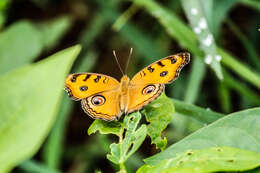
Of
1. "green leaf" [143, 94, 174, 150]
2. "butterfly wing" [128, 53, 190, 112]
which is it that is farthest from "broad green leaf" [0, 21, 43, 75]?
"green leaf" [143, 94, 174, 150]

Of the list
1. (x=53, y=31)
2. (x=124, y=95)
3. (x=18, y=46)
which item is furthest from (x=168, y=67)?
(x=53, y=31)

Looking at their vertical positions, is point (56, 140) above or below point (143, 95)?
below

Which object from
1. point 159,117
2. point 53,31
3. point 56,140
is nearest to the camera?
point 159,117

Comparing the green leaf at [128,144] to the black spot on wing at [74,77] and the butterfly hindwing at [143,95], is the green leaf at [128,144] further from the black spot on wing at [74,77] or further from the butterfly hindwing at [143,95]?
the black spot on wing at [74,77]

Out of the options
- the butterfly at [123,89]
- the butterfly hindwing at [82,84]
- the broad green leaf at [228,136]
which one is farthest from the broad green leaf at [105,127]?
the broad green leaf at [228,136]

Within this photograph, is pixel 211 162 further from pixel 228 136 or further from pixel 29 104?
pixel 29 104

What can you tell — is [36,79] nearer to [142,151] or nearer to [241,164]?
[241,164]
